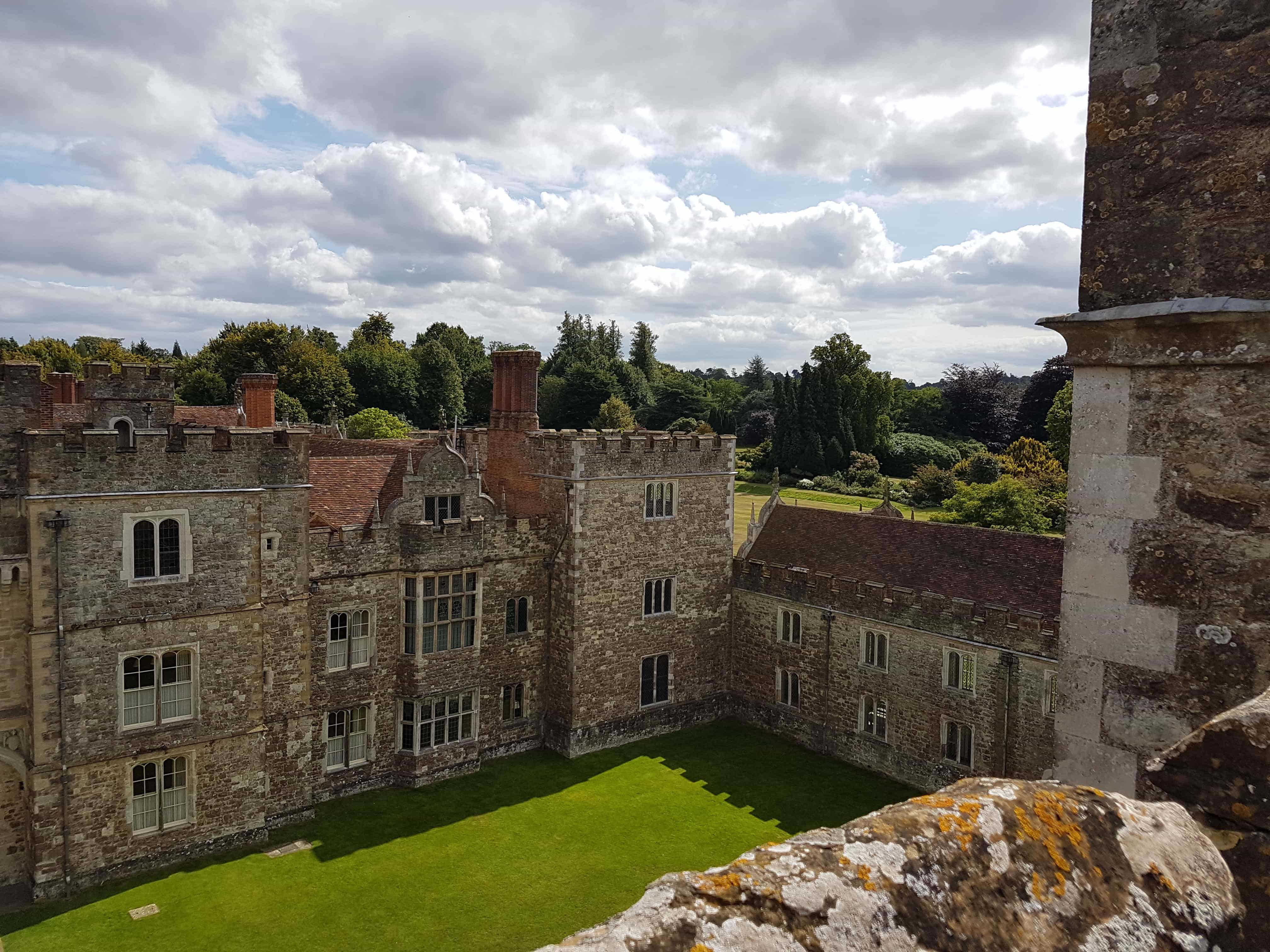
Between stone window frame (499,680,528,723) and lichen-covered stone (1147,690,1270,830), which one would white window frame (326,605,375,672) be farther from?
lichen-covered stone (1147,690,1270,830)

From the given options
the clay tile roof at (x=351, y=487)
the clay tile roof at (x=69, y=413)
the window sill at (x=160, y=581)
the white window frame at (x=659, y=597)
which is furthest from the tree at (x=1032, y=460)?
the clay tile roof at (x=69, y=413)

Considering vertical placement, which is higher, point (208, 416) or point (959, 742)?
point (208, 416)

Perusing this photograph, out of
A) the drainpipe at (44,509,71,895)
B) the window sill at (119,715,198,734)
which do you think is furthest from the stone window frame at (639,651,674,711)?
the drainpipe at (44,509,71,895)

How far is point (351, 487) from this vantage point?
2316 cm

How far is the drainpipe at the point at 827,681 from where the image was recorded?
25203 millimetres

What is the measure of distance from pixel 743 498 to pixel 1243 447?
220 feet

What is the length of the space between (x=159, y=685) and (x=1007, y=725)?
19.8 meters

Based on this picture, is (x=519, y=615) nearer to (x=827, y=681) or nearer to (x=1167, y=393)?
(x=827, y=681)

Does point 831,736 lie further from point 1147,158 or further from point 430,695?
point 1147,158

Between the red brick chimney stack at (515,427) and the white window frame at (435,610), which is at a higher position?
the red brick chimney stack at (515,427)

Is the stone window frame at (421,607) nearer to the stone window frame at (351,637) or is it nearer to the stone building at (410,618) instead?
the stone building at (410,618)

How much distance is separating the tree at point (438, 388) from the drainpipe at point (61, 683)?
7067 cm

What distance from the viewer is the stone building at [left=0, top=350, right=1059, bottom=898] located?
1756cm

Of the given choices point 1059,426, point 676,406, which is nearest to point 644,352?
point 676,406
